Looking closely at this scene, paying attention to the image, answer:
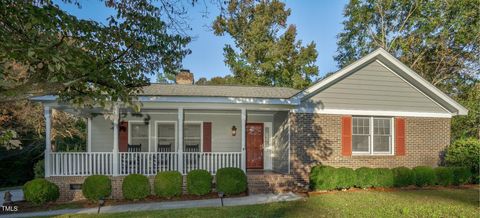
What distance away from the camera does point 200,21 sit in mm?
5680

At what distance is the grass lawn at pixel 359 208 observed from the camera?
7.38 meters

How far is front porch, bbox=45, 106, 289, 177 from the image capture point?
10.9 metres

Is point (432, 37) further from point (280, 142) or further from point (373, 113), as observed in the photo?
point (280, 142)

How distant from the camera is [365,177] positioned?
Answer: 1079cm

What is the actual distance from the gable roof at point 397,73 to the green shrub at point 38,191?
7795mm

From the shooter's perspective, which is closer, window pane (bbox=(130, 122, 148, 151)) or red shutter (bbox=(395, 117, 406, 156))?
red shutter (bbox=(395, 117, 406, 156))

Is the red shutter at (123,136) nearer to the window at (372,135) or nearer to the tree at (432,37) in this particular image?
the window at (372,135)

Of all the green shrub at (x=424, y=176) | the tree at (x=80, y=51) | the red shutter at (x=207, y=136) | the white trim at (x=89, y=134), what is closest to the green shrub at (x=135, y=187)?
the white trim at (x=89, y=134)

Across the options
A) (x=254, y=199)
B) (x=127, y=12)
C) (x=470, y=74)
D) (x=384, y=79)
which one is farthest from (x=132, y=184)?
(x=470, y=74)

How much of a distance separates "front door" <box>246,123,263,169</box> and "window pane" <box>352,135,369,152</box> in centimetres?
371

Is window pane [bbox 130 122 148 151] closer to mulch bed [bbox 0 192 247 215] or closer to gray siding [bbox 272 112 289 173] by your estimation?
mulch bed [bbox 0 192 247 215]

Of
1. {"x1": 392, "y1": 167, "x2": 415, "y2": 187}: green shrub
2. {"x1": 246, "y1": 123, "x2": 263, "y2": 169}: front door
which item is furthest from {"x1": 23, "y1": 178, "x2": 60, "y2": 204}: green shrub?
{"x1": 392, "y1": 167, "x2": 415, "y2": 187}: green shrub

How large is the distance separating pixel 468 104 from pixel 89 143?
1968 centimetres

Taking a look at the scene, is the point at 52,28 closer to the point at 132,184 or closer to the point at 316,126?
the point at 132,184
